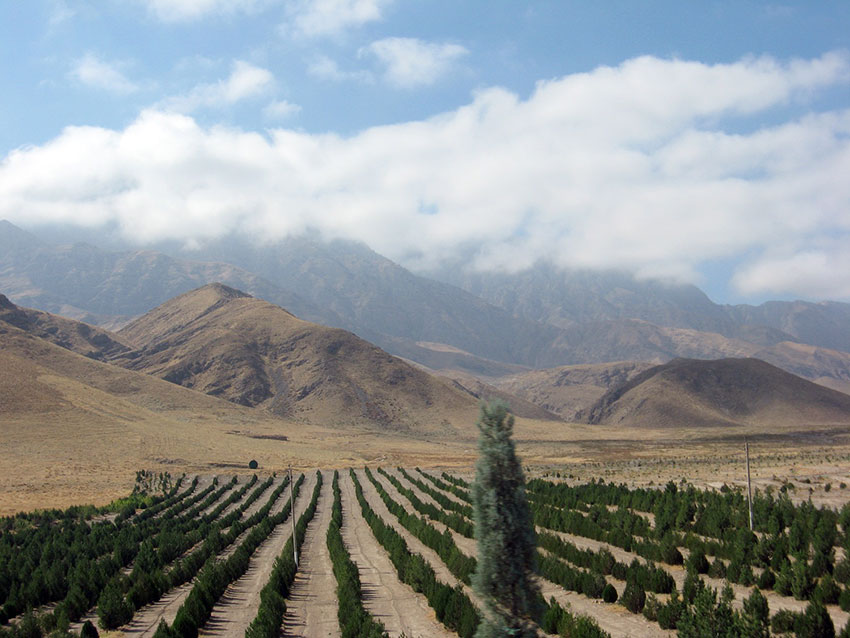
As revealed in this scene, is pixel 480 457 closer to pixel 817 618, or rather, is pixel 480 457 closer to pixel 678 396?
pixel 817 618

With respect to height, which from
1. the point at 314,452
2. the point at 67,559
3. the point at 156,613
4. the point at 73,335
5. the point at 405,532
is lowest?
the point at 314,452

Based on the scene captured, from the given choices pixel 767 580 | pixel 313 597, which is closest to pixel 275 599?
pixel 313 597

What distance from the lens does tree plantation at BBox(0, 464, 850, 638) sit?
13141 mm

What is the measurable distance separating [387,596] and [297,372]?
123525 mm

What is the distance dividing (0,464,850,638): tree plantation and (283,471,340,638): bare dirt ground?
106 mm

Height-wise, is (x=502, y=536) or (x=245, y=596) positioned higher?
(x=502, y=536)

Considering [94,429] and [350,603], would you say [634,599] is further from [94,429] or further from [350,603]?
[94,429]

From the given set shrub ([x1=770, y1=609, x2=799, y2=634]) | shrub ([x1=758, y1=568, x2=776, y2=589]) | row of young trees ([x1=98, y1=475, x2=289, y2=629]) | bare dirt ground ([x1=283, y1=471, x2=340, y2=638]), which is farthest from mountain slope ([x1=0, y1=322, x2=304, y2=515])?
shrub ([x1=770, y1=609, x2=799, y2=634])

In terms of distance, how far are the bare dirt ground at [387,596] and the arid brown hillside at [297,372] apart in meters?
91.4

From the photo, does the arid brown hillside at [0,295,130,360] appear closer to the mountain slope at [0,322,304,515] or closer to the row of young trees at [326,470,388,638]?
the mountain slope at [0,322,304,515]

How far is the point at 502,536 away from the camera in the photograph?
7629 mm

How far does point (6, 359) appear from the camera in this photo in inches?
3617

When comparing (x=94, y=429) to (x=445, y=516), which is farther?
(x=94, y=429)

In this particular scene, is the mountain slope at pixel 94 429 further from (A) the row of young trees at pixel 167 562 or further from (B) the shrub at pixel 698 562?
(B) the shrub at pixel 698 562
